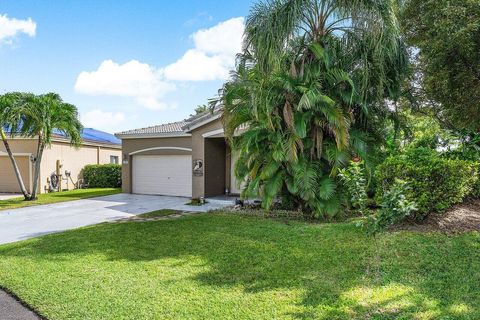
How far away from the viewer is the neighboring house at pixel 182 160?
47.0ft

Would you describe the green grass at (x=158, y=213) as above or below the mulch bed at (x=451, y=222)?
below

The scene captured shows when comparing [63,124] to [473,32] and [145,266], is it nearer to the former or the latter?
[145,266]

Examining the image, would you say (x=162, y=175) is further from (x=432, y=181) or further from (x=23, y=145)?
(x=432, y=181)

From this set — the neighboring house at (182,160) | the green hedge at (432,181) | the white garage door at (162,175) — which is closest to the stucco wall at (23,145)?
the neighboring house at (182,160)

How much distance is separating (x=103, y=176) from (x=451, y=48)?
20178mm

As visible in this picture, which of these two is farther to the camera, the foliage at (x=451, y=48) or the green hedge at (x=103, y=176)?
the green hedge at (x=103, y=176)

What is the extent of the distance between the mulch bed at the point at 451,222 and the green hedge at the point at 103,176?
19.0 meters

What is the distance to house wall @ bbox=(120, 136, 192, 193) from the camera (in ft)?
54.1

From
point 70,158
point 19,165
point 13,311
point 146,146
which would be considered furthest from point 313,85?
point 19,165

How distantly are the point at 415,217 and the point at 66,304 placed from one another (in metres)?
6.82

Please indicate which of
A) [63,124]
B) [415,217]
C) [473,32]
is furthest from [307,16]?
[63,124]

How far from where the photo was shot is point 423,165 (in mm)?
7211

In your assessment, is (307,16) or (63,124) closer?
(307,16)

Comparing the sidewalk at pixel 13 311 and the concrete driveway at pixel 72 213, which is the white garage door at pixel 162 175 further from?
the sidewalk at pixel 13 311
